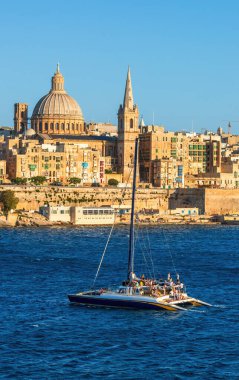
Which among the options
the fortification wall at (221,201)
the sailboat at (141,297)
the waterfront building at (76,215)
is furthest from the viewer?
the fortification wall at (221,201)

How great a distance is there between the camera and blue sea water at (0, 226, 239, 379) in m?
25.2

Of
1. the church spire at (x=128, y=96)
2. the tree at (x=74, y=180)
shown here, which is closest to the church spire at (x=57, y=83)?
the church spire at (x=128, y=96)

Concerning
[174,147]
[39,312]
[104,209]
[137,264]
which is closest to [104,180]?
[174,147]

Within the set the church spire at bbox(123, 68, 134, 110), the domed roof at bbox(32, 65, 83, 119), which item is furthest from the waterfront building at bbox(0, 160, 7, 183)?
the domed roof at bbox(32, 65, 83, 119)

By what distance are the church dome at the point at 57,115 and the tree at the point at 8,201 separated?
31.2 metres

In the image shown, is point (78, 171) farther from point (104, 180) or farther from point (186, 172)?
point (186, 172)

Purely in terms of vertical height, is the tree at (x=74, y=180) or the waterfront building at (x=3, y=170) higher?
the waterfront building at (x=3, y=170)

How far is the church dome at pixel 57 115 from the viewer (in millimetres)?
115625

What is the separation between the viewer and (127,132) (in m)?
107

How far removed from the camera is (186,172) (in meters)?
110

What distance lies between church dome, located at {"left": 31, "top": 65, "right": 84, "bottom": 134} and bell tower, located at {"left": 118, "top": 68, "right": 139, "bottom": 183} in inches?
382

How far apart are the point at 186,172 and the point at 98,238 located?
4323 cm

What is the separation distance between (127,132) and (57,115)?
11790mm

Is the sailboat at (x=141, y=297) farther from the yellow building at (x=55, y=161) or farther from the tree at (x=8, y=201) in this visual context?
the yellow building at (x=55, y=161)
